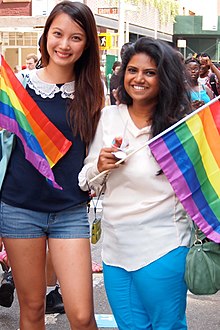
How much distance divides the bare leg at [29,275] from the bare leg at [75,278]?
0.09 meters

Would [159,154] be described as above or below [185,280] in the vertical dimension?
above

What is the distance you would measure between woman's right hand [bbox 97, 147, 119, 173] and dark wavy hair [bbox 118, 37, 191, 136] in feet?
0.74

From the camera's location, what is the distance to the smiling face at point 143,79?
3.05 meters

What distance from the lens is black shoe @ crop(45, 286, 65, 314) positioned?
4766 mm

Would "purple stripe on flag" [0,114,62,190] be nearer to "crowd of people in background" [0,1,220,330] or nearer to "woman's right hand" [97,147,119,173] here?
"crowd of people in background" [0,1,220,330]

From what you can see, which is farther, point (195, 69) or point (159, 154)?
point (195, 69)

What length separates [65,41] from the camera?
328 cm

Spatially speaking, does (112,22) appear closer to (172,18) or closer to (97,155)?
(172,18)

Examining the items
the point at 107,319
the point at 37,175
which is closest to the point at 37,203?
the point at 37,175

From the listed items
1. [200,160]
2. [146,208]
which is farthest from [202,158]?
[146,208]

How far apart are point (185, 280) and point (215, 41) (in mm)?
49023

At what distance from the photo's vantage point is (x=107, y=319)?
4.71 metres

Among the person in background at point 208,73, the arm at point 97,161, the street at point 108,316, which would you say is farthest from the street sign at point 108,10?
the arm at point 97,161

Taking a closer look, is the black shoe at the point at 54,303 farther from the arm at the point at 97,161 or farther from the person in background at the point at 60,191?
the arm at the point at 97,161
